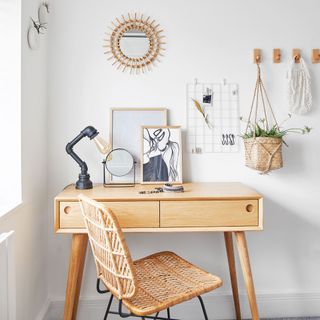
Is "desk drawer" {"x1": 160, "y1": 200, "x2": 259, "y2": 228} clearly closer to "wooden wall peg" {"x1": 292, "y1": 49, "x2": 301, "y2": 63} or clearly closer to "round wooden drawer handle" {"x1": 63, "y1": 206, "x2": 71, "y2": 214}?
"round wooden drawer handle" {"x1": 63, "y1": 206, "x2": 71, "y2": 214}

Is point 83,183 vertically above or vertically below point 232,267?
above

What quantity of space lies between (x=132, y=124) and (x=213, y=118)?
1.64ft

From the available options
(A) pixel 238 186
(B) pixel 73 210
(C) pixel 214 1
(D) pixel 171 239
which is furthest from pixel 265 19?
(B) pixel 73 210

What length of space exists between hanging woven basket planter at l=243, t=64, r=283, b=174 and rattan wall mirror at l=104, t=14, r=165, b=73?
688 millimetres

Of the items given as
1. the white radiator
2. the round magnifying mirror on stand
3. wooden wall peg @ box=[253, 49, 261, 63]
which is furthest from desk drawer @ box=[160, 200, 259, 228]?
wooden wall peg @ box=[253, 49, 261, 63]

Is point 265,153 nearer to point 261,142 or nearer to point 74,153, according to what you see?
point 261,142

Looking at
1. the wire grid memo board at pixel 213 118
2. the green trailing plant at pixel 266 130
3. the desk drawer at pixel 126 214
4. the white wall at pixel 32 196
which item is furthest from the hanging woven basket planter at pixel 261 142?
the white wall at pixel 32 196

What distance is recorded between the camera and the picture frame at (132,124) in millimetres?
2117

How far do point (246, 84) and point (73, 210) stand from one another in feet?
4.20

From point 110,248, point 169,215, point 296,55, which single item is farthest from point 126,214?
point 296,55

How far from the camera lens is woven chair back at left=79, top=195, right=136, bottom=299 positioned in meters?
1.32

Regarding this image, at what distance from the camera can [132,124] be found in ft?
6.96

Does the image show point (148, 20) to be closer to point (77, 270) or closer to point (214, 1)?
point (214, 1)

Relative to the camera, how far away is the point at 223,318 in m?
2.18
